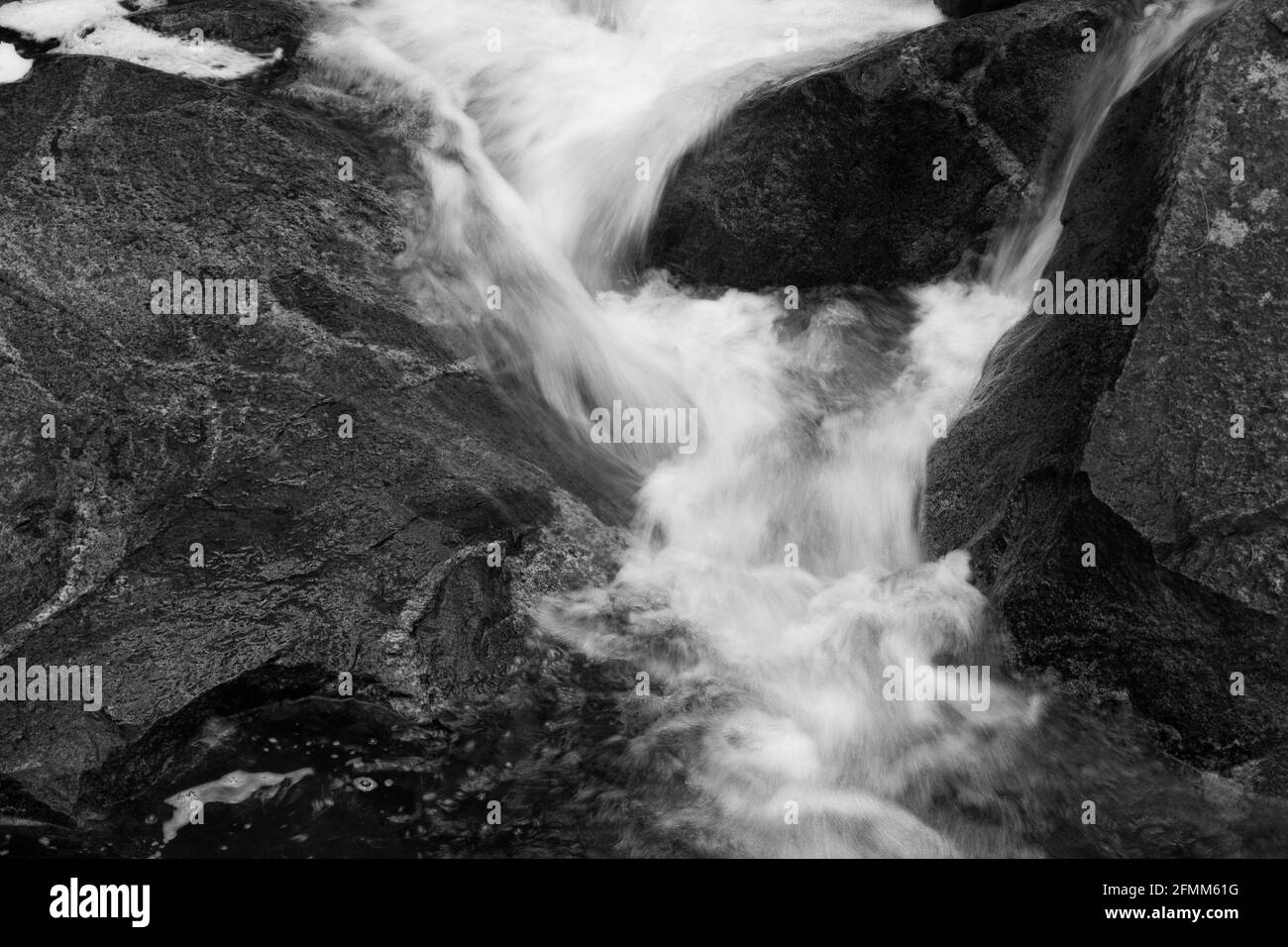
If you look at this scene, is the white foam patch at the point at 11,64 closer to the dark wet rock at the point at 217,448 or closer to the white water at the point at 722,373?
the dark wet rock at the point at 217,448

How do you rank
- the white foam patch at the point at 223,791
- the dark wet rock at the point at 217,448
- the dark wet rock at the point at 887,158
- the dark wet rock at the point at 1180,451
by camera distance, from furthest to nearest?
the dark wet rock at the point at 887,158
the dark wet rock at the point at 217,448
the dark wet rock at the point at 1180,451
the white foam patch at the point at 223,791

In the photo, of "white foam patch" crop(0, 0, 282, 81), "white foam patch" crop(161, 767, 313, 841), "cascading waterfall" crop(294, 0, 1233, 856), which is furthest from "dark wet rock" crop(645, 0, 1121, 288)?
"white foam patch" crop(161, 767, 313, 841)

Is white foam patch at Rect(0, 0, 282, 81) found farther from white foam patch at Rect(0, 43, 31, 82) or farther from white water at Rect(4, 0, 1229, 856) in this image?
white foam patch at Rect(0, 43, 31, 82)

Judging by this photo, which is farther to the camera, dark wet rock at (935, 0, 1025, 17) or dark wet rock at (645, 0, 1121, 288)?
dark wet rock at (935, 0, 1025, 17)

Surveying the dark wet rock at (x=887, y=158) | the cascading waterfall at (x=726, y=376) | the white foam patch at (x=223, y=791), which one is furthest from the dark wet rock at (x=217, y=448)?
the dark wet rock at (x=887, y=158)

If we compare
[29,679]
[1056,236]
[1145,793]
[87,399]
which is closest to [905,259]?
[1056,236]
